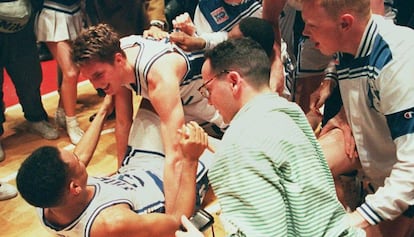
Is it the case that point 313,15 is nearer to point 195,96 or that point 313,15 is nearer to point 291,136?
point 291,136

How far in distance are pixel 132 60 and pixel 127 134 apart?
44cm

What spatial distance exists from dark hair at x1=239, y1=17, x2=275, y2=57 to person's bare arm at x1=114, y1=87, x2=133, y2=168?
1.95 feet

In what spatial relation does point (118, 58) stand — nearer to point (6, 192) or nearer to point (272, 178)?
point (6, 192)

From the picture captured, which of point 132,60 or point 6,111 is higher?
point 132,60

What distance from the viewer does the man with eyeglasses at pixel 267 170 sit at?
1433 mm

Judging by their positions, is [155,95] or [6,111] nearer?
[155,95]

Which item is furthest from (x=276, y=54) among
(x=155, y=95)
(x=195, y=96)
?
(x=155, y=95)

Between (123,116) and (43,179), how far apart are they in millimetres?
953

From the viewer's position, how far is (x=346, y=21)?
6.22 feet

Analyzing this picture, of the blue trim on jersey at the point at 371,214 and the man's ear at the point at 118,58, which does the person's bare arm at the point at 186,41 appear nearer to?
the man's ear at the point at 118,58

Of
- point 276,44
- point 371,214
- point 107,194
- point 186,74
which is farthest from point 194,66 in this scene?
point 371,214

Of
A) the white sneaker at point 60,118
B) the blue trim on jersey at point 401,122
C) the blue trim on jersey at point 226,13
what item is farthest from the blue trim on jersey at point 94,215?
the white sneaker at point 60,118


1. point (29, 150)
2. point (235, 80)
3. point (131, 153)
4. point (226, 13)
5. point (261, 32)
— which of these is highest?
point (235, 80)

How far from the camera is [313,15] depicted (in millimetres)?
1914
